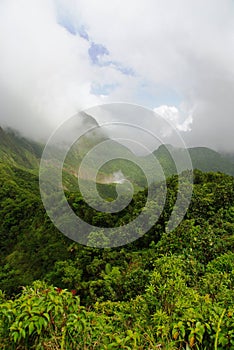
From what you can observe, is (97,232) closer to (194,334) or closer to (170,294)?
(170,294)

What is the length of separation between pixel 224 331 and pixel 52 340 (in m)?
1.68

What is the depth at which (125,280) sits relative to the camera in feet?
38.4

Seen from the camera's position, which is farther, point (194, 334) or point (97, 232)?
point (97, 232)

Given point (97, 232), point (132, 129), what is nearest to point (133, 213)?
point (97, 232)

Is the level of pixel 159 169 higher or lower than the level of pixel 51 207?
higher

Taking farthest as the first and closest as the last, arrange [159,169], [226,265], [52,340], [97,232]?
[97,232] → [159,169] → [226,265] → [52,340]

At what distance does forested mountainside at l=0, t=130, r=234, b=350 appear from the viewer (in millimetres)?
2848

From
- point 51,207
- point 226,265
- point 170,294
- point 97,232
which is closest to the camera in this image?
point 170,294

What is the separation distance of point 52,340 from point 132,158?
323 inches

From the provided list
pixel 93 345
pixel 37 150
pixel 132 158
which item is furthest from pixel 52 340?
pixel 37 150

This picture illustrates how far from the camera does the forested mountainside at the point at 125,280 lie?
2.85m

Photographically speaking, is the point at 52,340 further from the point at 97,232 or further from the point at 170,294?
the point at 97,232

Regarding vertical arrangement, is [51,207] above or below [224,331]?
below

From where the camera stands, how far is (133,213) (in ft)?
55.1
